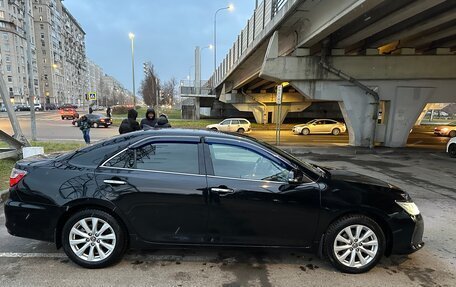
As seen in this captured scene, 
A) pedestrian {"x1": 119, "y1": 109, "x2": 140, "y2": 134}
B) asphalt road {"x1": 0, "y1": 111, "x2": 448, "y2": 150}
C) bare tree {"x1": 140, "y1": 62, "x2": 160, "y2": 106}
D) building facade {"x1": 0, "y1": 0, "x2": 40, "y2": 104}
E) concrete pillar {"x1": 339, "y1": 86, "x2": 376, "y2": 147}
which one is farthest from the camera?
building facade {"x1": 0, "y1": 0, "x2": 40, "y2": 104}

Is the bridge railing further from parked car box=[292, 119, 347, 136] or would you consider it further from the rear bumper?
the rear bumper

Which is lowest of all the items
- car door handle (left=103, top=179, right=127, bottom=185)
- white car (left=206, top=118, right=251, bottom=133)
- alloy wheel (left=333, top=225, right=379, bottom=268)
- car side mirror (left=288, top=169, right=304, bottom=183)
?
white car (left=206, top=118, right=251, bottom=133)

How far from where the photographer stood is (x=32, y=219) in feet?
10.9

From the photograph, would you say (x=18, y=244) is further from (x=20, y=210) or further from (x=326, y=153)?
(x=326, y=153)

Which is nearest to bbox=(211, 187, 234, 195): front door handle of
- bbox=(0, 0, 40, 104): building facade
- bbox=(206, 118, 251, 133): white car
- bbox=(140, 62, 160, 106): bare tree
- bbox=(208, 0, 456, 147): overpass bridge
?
bbox=(208, 0, 456, 147): overpass bridge

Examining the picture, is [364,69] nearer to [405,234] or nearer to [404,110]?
[404,110]

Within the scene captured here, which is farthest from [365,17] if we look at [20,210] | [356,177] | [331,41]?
[20,210]

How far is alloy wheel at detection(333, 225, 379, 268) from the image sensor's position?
10.9 feet

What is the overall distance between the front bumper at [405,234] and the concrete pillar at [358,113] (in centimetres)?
1319

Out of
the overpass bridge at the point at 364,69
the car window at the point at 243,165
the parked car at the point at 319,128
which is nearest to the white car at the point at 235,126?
the parked car at the point at 319,128

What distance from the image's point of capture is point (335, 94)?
15.5 m

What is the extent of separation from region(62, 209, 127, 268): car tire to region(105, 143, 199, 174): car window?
60 cm

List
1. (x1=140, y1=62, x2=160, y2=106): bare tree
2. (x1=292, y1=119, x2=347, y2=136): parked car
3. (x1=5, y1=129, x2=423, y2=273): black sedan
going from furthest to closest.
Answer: (x1=140, y1=62, x2=160, y2=106): bare tree
(x1=292, y1=119, x2=347, y2=136): parked car
(x1=5, y1=129, x2=423, y2=273): black sedan

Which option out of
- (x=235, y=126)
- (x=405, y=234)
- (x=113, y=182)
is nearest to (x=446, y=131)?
(x=235, y=126)
